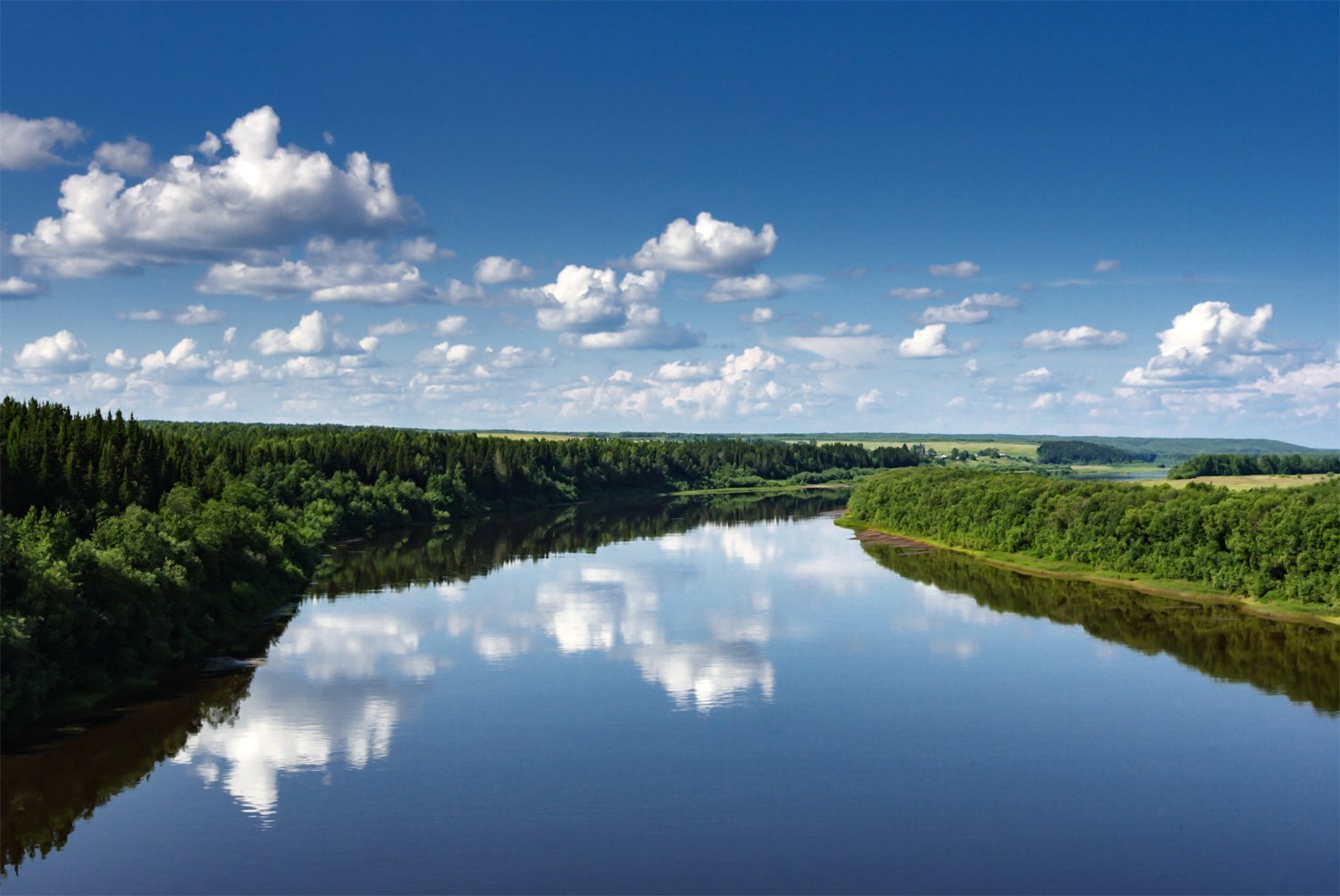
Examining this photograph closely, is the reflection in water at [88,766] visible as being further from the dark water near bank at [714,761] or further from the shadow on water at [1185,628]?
the shadow on water at [1185,628]

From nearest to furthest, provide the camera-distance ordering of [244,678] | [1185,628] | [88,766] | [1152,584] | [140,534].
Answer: [88,766]
[244,678]
[140,534]
[1185,628]
[1152,584]

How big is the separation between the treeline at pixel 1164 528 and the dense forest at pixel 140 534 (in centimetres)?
6038

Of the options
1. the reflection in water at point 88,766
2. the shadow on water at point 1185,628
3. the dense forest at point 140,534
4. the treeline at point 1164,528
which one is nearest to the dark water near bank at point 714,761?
the reflection in water at point 88,766

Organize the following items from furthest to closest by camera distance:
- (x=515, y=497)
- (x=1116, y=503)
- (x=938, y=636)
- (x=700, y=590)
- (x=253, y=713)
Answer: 1. (x=515, y=497)
2. (x=1116, y=503)
3. (x=700, y=590)
4. (x=938, y=636)
5. (x=253, y=713)

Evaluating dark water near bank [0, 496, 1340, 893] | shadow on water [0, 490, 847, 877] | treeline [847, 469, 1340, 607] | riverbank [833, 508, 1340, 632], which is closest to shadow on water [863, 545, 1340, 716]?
dark water near bank [0, 496, 1340, 893]

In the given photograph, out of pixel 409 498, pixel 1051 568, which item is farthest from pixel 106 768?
pixel 409 498

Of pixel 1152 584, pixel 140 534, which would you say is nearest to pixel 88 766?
pixel 140 534

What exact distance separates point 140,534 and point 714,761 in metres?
32.0

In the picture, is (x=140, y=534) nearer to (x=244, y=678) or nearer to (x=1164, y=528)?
(x=244, y=678)

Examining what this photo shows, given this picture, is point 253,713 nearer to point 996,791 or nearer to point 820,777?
point 820,777

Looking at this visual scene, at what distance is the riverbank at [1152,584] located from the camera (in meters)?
69.9

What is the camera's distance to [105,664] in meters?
49.9

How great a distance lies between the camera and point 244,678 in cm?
5269

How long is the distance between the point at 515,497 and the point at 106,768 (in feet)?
428
